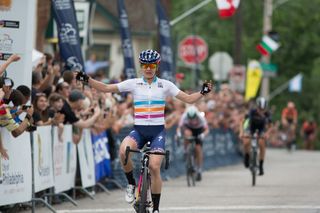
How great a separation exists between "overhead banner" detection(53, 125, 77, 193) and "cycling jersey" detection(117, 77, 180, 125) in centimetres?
350

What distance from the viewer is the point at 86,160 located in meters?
20.2

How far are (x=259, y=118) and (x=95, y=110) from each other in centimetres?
575

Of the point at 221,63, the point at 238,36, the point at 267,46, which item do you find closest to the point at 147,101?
the point at 221,63

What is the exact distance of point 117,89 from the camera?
1495 cm

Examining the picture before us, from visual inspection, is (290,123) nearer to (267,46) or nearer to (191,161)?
(267,46)

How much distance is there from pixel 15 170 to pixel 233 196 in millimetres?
5431

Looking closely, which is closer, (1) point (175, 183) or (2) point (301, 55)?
(1) point (175, 183)

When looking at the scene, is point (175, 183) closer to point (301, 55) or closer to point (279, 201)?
point (279, 201)

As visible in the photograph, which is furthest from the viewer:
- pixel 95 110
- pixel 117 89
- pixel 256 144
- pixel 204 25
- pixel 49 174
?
pixel 204 25

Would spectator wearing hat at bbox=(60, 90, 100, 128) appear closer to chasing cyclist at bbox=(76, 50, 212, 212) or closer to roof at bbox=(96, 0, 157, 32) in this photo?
chasing cyclist at bbox=(76, 50, 212, 212)

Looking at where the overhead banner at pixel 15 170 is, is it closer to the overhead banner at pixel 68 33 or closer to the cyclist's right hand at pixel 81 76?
the cyclist's right hand at pixel 81 76

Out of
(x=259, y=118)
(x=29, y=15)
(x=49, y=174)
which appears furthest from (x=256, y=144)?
(x=29, y=15)

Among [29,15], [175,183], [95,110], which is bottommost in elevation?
[175,183]

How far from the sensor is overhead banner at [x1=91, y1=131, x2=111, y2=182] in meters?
20.8
